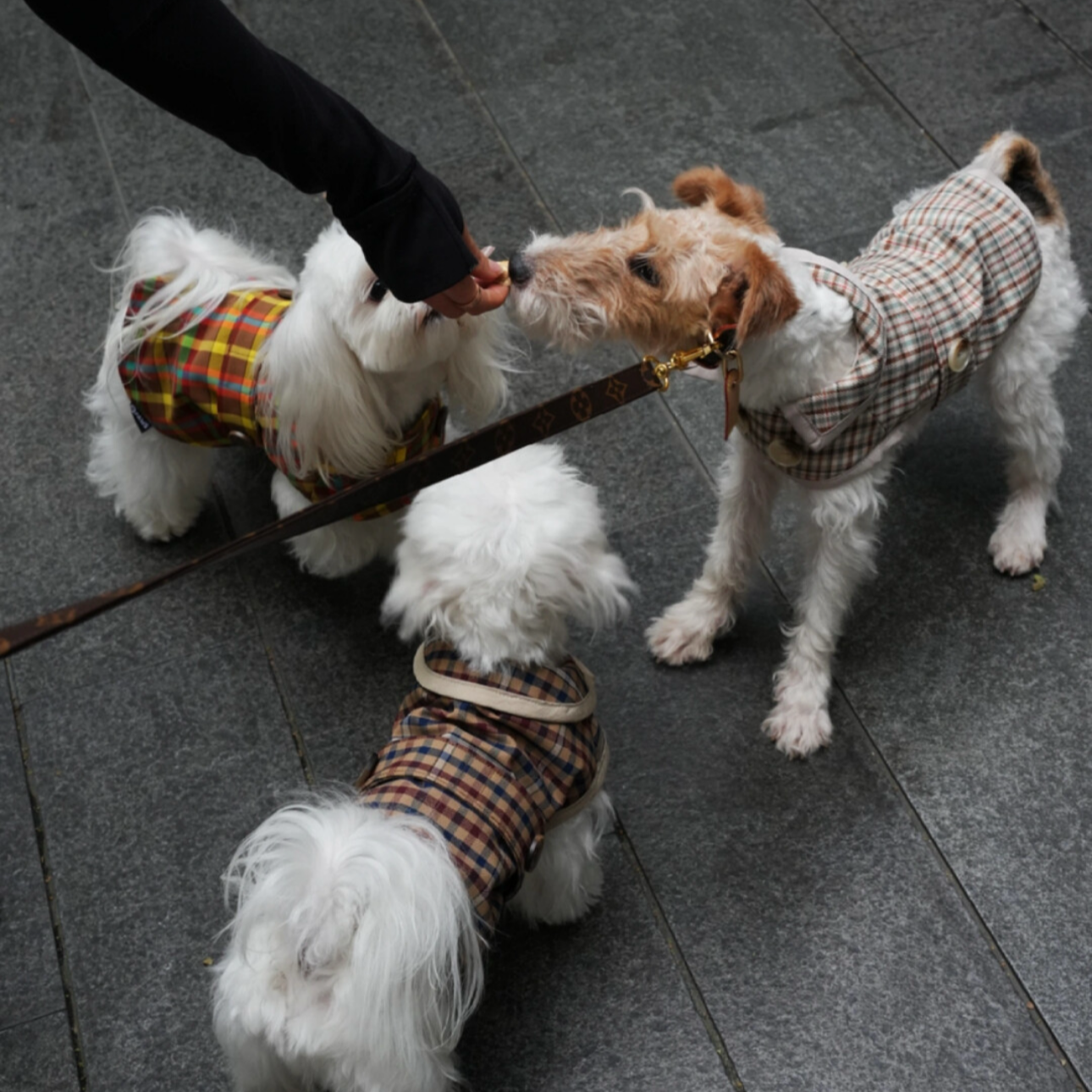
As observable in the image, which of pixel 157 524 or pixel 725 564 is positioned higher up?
pixel 725 564

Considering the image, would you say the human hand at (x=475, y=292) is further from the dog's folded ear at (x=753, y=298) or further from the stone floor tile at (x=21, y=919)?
the stone floor tile at (x=21, y=919)

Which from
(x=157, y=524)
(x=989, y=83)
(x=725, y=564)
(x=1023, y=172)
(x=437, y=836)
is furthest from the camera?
(x=989, y=83)

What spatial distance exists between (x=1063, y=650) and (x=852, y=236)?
5.02 feet

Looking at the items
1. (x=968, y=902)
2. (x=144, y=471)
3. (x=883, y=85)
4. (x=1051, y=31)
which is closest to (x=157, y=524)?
(x=144, y=471)

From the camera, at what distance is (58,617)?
4.95 feet

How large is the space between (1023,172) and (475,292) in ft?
4.55

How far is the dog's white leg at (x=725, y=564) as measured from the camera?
102 inches

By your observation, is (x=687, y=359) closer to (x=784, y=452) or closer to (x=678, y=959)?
(x=784, y=452)

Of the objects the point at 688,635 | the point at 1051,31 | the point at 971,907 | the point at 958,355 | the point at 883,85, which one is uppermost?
the point at 958,355

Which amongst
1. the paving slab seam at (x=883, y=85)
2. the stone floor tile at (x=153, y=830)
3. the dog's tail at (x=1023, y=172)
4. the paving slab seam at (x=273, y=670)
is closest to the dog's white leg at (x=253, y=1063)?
the stone floor tile at (x=153, y=830)

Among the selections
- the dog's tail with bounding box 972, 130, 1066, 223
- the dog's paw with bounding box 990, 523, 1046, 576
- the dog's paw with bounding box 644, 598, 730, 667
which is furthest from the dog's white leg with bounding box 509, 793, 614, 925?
the dog's tail with bounding box 972, 130, 1066, 223

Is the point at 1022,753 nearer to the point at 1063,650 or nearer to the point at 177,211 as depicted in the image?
the point at 1063,650

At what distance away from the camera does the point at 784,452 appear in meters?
2.29

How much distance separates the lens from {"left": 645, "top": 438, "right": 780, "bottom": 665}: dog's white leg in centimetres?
260
